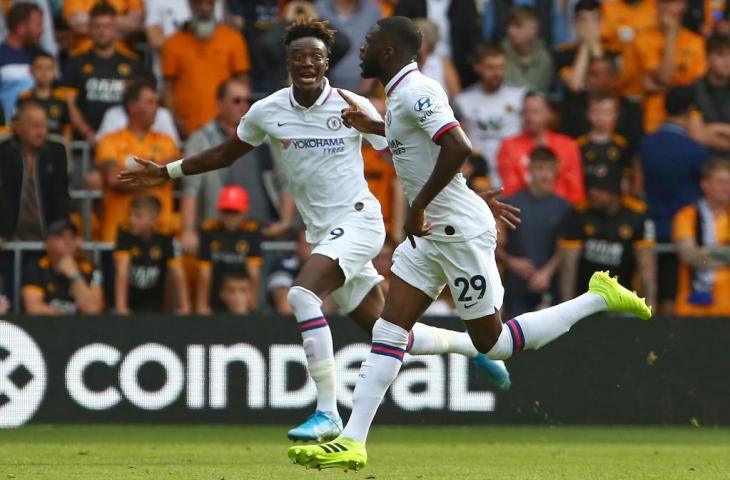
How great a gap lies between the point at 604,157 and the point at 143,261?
4.34 m

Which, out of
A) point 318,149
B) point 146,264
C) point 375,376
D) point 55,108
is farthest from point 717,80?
point 375,376

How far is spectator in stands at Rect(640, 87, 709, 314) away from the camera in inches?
547

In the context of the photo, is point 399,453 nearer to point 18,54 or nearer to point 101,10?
point 101,10

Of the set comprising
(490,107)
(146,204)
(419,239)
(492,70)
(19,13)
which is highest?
(19,13)

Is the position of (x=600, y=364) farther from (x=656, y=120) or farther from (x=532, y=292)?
(x=656, y=120)

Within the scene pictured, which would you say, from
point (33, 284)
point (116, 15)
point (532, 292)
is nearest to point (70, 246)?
point (33, 284)

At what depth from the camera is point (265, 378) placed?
12141 millimetres

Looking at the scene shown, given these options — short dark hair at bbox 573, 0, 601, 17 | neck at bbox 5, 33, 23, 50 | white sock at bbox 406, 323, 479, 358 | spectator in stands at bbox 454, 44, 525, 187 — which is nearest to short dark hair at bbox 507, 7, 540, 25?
spectator in stands at bbox 454, 44, 525, 187

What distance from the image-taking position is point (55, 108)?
13.7 meters

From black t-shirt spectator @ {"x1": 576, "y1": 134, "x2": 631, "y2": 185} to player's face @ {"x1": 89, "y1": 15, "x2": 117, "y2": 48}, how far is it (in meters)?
4.54

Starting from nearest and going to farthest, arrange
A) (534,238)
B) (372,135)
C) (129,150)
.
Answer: (372,135) → (534,238) → (129,150)

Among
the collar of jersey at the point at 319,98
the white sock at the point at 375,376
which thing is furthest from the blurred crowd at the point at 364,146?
the white sock at the point at 375,376

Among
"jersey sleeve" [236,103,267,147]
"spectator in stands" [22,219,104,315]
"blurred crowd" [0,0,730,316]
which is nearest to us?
"jersey sleeve" [236,103,267,147]

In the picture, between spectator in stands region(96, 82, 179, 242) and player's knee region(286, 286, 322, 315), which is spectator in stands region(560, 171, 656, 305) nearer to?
spectator in stands region(96, 82, 179, 242)
